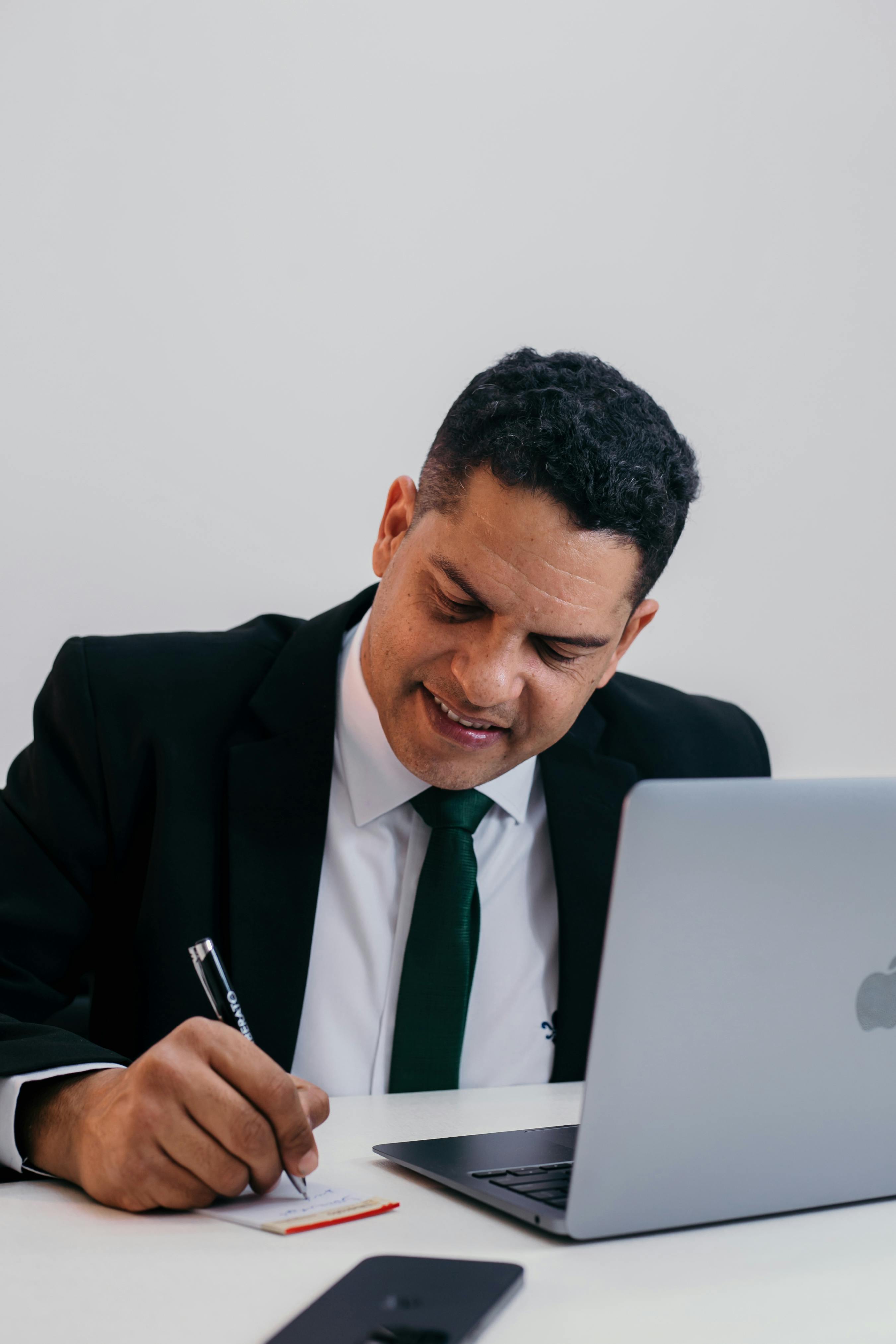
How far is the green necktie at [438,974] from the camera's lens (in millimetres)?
1399

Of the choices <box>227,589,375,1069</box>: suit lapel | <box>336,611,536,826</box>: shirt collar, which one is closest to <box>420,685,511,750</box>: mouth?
<box>336,611,536,826</box>: shirt collar

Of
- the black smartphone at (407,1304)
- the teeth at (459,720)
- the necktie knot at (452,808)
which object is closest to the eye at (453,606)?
the teeth at (459,720)

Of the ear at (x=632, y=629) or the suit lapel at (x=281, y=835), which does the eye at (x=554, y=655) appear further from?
the suit lapel at (x=281, y=835)

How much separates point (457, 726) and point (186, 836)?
0.39 m

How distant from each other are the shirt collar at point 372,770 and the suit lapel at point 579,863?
0.20 feet

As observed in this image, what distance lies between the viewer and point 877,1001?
790 millimetres

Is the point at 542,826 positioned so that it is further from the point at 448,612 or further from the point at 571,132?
the point at 571,132

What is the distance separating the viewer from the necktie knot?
4.79ft

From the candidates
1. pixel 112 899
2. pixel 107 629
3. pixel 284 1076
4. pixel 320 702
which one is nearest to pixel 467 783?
pixel 320 702

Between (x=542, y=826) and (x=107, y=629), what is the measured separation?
0.81 metres

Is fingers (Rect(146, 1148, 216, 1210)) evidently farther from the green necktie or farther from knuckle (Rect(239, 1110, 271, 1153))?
the green necktie

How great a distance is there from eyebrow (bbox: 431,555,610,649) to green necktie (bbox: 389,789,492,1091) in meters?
0.29

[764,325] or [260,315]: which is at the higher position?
[764,325]

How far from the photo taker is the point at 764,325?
8.27 ft
